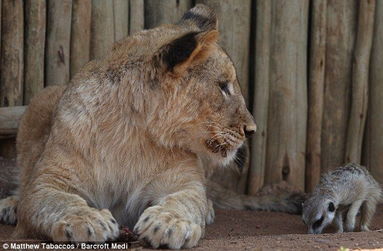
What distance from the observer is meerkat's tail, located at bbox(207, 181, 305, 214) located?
7703mm

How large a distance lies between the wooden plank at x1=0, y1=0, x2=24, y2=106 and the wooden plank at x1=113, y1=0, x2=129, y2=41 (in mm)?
810

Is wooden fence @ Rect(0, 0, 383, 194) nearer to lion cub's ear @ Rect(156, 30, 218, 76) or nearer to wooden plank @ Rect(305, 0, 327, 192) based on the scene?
wooden plank @ Rect(305, 0, 327, 192)

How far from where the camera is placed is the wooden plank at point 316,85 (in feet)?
26.7

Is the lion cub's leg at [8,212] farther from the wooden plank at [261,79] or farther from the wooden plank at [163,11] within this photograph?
the wooden plank at [261,79]

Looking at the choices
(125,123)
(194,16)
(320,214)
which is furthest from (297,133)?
(125,123)

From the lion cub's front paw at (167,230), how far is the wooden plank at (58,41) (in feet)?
9.53

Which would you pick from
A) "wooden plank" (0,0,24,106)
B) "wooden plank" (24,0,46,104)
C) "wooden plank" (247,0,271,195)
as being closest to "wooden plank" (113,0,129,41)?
"wooden plank" (24,0,46,104)

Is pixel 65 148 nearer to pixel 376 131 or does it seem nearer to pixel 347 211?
pixel 347 211

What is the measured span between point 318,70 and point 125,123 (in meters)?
2.88

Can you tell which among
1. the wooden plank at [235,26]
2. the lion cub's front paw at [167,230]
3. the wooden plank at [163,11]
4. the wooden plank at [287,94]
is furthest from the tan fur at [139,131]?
the wooden plank at [287,94]

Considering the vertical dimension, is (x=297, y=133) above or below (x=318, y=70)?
below

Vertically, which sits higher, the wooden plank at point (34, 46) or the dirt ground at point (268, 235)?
the wooden plank at point (34, 46)

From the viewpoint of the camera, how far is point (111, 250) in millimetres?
4938

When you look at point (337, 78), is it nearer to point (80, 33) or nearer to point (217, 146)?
point (80, 33)
